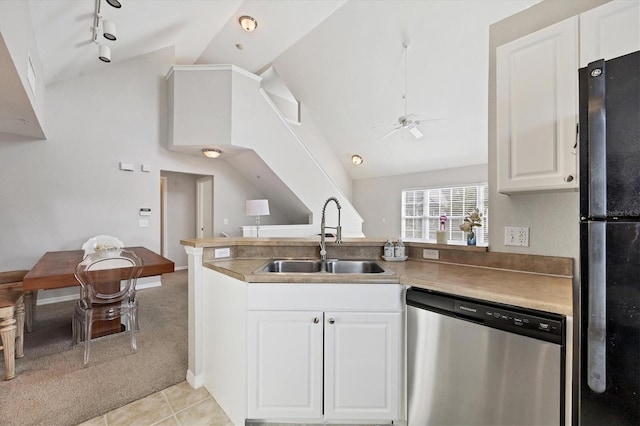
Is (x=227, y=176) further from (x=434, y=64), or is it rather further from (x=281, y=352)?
(x=281, y=352)

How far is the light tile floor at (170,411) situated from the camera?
1.58m

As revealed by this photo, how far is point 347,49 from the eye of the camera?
486 centimetres

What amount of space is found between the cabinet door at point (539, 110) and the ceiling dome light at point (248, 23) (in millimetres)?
3600

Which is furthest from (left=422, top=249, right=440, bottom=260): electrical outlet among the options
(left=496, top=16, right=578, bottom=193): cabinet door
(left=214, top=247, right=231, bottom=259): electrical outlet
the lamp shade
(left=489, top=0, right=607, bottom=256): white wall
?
the lamp shade

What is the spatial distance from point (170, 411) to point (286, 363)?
0.87 metres

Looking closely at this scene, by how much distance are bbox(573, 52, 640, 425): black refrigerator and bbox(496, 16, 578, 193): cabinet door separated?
0.51 meters

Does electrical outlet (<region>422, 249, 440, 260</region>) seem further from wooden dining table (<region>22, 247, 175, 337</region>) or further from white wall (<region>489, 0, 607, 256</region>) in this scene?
wooden dining table (<region>22, 247, 175, 337</region>)

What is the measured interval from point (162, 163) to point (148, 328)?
286 centimetres

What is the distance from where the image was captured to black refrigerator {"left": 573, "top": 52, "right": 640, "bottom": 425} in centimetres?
78

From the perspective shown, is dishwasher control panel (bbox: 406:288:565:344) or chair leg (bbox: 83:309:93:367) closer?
dishwasher control panel (bbox: 406:288:565:344)

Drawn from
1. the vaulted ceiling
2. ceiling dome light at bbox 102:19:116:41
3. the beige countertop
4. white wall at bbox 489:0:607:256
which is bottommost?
the beige countertop

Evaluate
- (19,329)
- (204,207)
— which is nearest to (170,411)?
(19,329)

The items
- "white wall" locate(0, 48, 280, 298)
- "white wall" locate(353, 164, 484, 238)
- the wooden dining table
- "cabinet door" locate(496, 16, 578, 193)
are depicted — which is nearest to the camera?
"cabinet door" locate(496, 16, 578, 193)

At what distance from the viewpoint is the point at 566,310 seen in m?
1.00
